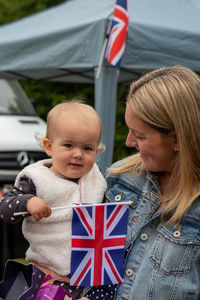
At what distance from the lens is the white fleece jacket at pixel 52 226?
6.51 feet

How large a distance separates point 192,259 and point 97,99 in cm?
263

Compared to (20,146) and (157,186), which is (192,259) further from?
(20,146)

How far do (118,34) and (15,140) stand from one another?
1944 mm

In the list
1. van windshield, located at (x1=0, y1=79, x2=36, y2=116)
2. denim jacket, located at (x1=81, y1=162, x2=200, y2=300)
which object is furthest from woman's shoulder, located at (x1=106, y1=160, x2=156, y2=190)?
van windshield, located at (x1=0, y1=79, x2=36, y2=116)

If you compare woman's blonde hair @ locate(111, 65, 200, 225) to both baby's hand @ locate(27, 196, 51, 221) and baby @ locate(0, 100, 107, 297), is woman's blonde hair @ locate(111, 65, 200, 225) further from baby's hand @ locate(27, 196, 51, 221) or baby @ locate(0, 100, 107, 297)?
baby's hand @ locate(27, 196, 51, 221)

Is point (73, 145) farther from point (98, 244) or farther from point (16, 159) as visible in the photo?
point (16, 159)

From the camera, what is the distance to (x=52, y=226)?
200cm

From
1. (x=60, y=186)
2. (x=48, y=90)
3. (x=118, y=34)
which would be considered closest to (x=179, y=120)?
(x=60, y=186)

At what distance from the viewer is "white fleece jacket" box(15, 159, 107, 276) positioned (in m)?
1.98

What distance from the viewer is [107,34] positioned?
3.94 metres

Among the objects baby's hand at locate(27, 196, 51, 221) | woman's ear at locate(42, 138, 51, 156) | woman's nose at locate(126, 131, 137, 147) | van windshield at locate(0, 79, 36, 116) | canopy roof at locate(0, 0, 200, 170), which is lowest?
van windshield at locate(0, 79, 36, 116)

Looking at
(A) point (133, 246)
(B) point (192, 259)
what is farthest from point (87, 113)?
(B) point (192, 259)

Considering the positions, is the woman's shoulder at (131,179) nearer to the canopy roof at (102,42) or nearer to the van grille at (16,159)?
the canopy roof at (102,42)

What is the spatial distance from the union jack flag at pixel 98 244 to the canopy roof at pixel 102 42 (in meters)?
2.15
